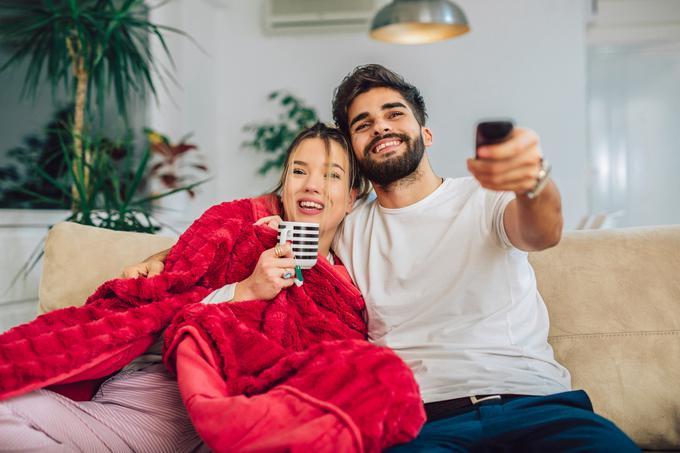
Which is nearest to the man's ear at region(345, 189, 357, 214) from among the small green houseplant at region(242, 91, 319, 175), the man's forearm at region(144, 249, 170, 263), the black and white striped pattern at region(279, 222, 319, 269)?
the black and white striped pattern at region(279, 222, 319, 269)

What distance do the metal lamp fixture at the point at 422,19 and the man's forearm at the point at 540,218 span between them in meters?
1.74

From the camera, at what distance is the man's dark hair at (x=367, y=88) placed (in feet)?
5.49

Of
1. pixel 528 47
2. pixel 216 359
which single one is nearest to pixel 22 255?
pixel 216 359

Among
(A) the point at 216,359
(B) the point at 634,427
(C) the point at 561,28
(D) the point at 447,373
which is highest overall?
(C) the point at 561,28

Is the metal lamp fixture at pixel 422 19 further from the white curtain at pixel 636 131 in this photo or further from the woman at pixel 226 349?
the white curtain at pixel 636 131

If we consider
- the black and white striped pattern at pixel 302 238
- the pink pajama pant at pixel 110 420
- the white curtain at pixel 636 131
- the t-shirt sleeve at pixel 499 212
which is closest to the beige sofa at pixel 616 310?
the t-shirt sleeve at pixel 499 212

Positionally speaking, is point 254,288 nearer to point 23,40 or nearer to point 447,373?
point 447,373

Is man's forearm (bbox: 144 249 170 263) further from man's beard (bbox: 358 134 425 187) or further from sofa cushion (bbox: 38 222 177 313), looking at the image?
man's beard (bbox: 358 134 425 187)

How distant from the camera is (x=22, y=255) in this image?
237cm

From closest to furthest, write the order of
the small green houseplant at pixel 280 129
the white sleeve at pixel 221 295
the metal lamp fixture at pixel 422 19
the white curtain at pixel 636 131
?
1. the white sleeve at pixel 221 295
2. the metal lamp fixture at pixel 422 19
3. the small green houseplant at pixel 280 129
4. the white curtain at pixel 636 131

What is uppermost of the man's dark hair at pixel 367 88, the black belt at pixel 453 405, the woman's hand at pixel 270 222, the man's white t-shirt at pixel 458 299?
the man's dark hair at pixel 367 88

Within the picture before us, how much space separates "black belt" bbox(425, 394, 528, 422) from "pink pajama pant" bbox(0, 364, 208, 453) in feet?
1.71

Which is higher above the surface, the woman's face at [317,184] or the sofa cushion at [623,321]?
the woman's face at [317,184]

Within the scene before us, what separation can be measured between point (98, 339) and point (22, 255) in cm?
129
